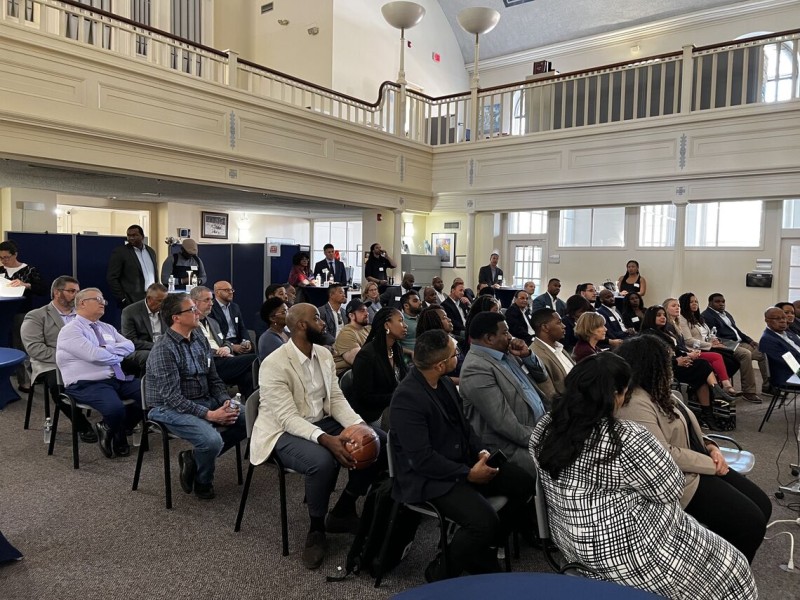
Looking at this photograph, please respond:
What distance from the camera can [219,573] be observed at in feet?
7.79

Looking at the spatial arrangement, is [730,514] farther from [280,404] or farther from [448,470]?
[280,404]

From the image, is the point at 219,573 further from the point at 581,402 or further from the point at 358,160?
the point at 358,160

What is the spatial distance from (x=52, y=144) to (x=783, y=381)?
714 centimetres

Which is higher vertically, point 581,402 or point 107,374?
point 581,402

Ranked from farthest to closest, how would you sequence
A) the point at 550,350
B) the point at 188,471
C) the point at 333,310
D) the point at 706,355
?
the point at 333,310 → the point at 706,355 → the point at 550,350 → the point at 188,471

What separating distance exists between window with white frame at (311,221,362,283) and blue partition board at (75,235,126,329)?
7.96 metres

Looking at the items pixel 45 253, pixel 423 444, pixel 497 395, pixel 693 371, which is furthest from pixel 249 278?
pixel 423 444

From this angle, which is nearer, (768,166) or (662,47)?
(768,166)

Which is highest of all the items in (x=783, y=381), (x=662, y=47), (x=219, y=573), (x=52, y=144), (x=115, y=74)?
(x=662, y=47)

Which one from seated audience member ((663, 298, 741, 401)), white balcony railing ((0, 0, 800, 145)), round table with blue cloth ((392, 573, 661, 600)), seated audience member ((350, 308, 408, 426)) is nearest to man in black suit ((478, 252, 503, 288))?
white balcony railing ((0, 0, 800, 145))

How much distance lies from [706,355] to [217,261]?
6.40 m

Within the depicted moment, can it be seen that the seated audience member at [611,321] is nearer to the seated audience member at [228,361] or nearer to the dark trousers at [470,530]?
the seated audience member at [228,361]

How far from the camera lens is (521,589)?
123 centimetres

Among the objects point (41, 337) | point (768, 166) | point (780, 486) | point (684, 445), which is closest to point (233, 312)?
point (41, 337)
